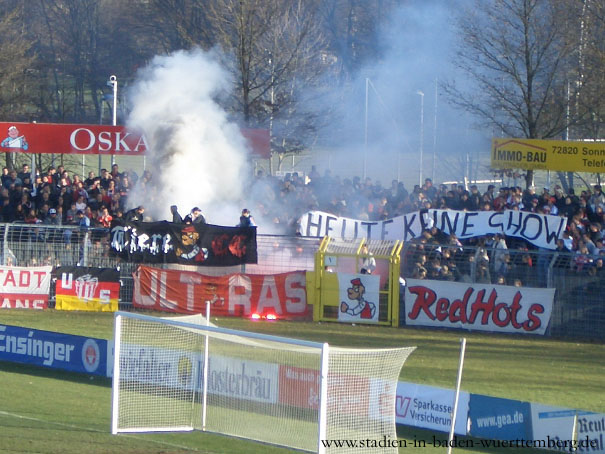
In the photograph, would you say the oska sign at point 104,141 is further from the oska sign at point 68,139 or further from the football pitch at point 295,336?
the football pitch at point 295,336

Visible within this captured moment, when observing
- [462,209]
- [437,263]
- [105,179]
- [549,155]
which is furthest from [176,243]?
[549,155]

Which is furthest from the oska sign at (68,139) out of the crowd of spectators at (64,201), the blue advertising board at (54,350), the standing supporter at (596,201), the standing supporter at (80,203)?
the standing supporter at (596,201)

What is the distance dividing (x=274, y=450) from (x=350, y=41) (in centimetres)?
4591

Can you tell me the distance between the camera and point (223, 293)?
2011 cm

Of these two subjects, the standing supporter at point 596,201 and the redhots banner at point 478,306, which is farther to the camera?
the standing supporter at point 596,201

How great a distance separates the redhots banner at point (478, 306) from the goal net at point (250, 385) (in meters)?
8.81

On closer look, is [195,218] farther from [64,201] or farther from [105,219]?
[64,201]

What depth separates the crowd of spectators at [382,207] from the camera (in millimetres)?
18812

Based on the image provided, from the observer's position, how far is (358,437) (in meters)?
9.55

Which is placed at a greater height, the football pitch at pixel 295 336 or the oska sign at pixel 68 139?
the oska sign at pixel 68 139

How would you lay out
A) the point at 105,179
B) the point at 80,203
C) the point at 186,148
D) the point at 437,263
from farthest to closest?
1. the point at 186,148
2. the point at 105,179
3. the point at 80,203
4. the point at 437,263

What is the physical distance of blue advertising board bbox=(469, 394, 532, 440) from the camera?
10930 millimetres

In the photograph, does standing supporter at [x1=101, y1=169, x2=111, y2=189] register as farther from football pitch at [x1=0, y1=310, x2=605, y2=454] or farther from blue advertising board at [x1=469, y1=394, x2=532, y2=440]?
blue advertising board at [x1=469, y1=394, x2=532, y2=440]

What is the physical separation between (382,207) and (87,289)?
7.24m
